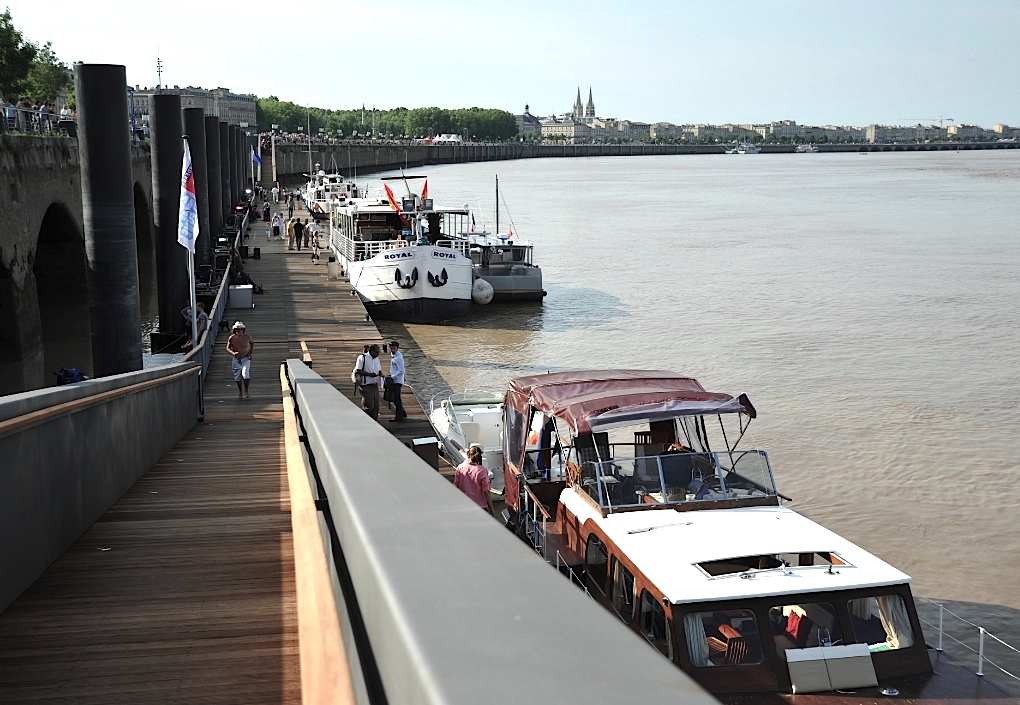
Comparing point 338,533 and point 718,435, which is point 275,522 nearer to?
point 338,533

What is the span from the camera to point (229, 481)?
28.9 ft

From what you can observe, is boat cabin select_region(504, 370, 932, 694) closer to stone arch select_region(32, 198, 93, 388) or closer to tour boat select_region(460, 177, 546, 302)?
stone arch select_region(32, 198, 93, 388)

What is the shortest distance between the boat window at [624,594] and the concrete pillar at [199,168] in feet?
80.5

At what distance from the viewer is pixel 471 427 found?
55.5 feet

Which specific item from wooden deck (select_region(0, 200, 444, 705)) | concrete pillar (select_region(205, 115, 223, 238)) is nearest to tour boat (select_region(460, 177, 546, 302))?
concrete pillar (select_region(205, 115, 223, 238))

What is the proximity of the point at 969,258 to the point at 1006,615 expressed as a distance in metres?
46.1

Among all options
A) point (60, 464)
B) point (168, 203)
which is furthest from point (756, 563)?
point (168, 203)

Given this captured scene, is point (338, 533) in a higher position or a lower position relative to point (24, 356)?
higher

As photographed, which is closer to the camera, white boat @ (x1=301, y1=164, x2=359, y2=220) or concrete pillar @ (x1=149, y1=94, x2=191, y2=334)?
concrete pillar @ (x1=149, y1=94, x2=191, y2=334)

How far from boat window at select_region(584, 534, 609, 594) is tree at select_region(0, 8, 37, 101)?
5809cm

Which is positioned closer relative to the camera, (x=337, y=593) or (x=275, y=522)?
(x=337, y=593)

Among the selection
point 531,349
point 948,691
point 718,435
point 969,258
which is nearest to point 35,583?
point 948,691

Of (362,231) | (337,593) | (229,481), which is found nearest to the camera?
(337,593)

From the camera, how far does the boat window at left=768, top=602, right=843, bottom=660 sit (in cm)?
784
